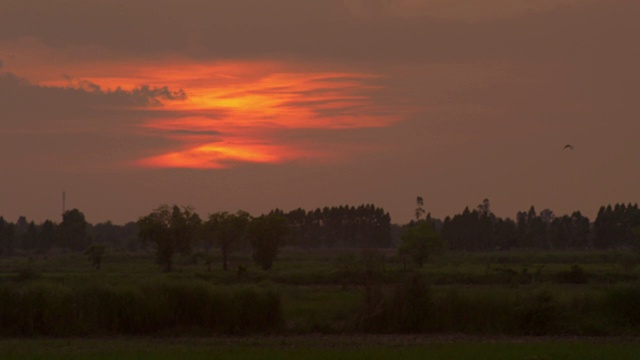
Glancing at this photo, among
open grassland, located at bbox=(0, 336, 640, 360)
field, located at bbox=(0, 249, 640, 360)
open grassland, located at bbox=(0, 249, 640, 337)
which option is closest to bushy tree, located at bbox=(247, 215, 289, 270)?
field, located at bbox=(0, 249, 640, 360)

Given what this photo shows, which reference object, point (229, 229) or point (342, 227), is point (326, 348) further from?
point (342, 227)

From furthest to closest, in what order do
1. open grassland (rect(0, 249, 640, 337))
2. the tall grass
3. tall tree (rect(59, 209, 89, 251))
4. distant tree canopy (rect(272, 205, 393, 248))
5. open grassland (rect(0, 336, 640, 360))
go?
distant tree canopy (rect(272, 205, 393, 248)), tall tree (rect(59, 209, 89, 251)), open grassland (rect(0, 249, 640, 337)), the tall grass, open grassland (rect(0, 336, 640, 360))

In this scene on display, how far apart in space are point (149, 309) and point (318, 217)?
14713 centimetres

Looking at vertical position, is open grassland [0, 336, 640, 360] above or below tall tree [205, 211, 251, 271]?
below

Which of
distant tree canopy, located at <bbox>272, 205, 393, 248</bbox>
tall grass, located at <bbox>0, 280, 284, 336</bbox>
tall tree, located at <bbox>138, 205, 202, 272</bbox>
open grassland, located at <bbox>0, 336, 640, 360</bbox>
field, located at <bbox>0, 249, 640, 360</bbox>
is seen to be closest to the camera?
open grassland, located at <bbox>0, 336, 640, 360</bbox>

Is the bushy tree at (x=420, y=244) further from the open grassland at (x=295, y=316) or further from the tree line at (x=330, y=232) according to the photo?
the open grassland at (x=295, y=316)

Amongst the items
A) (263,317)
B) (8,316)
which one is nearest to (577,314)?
(263,317)

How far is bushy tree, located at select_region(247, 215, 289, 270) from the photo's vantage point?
7956cm

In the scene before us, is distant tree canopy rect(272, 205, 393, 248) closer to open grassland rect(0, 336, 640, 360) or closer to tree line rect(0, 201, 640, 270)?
tree line rect(0, 201, 640, 270)

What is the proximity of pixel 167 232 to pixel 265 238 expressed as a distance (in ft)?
29.1

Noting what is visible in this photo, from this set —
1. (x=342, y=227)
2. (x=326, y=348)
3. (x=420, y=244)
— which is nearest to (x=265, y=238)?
(x=420, y=244)

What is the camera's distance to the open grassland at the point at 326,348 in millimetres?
26172

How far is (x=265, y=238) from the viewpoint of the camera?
8012 cm

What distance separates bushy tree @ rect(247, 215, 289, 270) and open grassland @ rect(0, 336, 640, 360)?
46667mm
